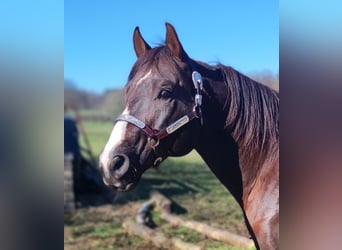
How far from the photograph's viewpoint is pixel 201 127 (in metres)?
1.88

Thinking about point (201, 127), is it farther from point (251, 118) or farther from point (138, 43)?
point (138, 43)

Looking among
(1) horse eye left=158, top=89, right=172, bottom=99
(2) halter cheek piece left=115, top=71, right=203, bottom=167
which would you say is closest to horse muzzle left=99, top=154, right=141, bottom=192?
(2) halter cheek piece left=115, top=71, right=203, bottom=167

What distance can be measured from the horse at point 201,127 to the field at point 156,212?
0.80 ft

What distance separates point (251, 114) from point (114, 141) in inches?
24.5

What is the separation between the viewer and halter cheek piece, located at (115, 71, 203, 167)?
70.8 inches

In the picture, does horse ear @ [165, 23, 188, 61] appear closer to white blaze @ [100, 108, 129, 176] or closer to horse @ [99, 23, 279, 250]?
horse @ [99, 23, 279, 250]

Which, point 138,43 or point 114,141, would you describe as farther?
point 138,43

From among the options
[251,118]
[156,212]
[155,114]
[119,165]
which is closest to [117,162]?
[119,165]

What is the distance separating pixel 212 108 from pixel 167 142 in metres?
0.25

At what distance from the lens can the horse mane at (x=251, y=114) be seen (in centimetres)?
191

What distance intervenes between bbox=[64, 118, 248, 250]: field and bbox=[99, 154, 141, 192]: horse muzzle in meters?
0.30
